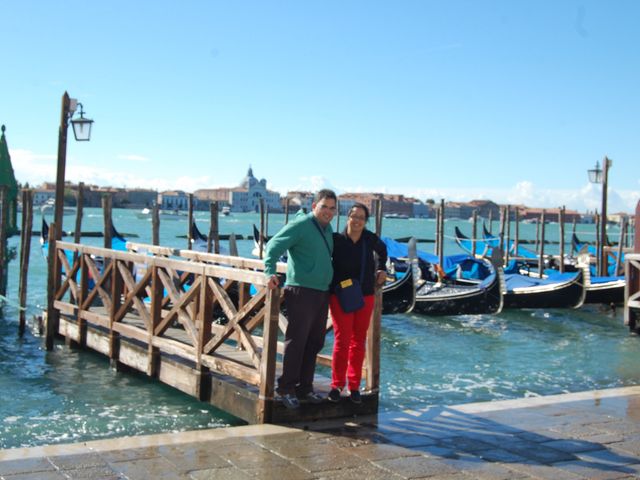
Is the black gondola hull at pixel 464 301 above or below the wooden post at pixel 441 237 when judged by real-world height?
below

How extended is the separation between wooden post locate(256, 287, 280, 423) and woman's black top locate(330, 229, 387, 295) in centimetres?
36

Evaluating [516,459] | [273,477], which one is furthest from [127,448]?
[516,459]

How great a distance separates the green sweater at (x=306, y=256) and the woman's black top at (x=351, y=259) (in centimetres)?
8

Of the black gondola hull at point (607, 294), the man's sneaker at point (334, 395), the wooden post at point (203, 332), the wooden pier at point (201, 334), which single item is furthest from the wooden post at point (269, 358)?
the black gondola hull at point (607, 294)

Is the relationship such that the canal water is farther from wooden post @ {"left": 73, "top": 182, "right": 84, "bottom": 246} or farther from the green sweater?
the green sweater

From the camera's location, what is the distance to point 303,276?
4.45m

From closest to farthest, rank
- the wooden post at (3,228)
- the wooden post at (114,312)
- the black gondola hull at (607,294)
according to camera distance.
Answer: the wooden post at (114,312) < the wooden post at (3,228) < the black gondola hull at (607,294)

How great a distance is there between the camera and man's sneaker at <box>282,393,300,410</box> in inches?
178

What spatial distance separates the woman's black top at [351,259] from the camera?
4.56 m

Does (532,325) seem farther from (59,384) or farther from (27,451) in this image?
(27,451)

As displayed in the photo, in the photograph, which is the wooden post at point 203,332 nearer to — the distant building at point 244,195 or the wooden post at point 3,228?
the wooden post at point 3,228

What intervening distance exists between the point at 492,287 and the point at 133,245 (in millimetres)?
7643

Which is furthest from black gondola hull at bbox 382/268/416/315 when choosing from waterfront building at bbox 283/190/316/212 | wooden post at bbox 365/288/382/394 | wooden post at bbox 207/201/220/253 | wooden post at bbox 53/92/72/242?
waterfront building at bbox 283/190/316/212

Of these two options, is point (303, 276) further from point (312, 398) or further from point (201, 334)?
point (201, 334)
